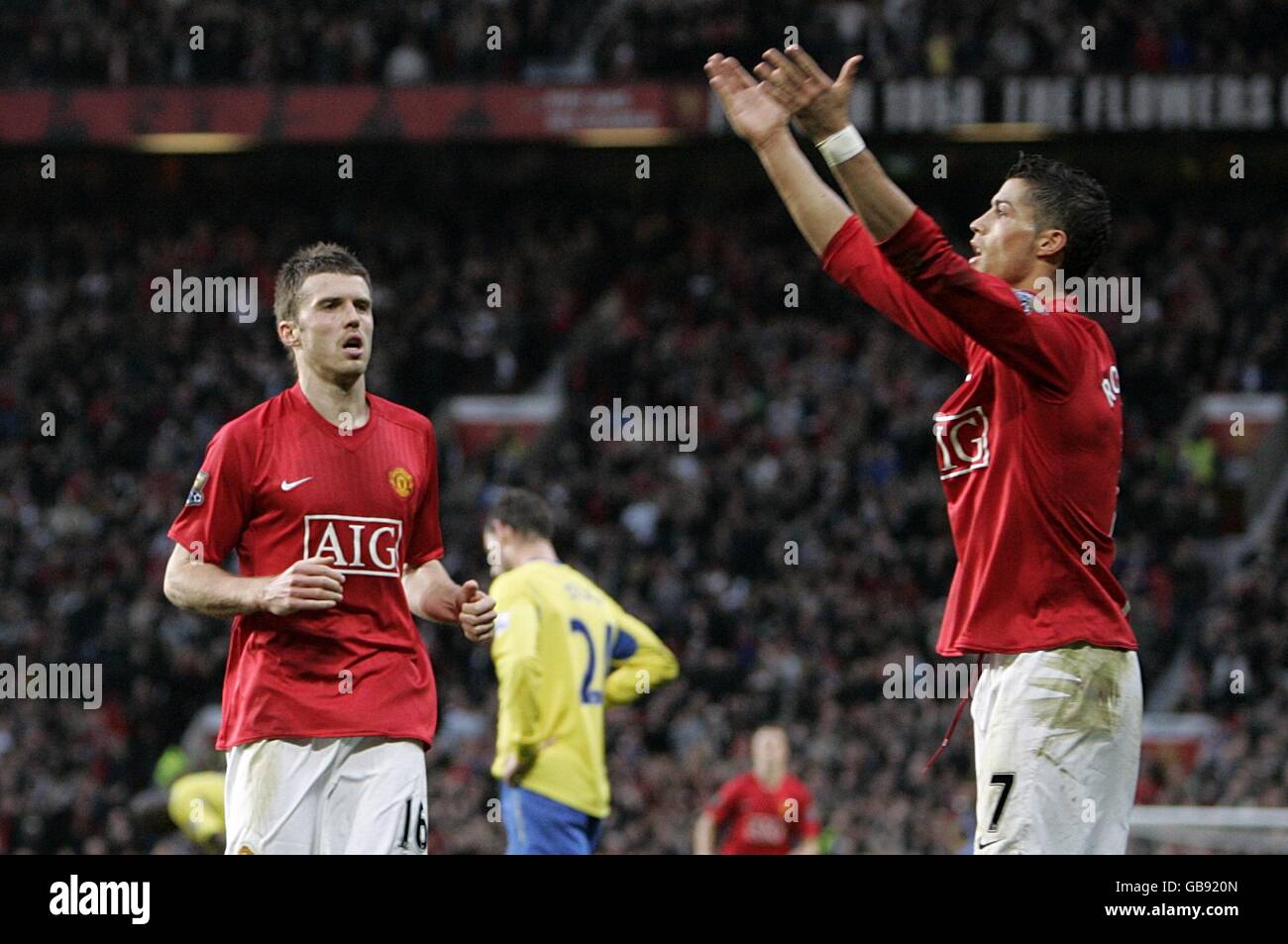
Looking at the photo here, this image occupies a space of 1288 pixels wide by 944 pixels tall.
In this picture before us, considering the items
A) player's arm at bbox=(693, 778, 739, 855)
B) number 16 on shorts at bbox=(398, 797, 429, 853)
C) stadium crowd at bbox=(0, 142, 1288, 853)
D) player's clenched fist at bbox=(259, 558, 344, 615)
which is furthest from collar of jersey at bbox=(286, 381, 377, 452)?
stadium crowd at bbox=(0, 142, 1288, 853)

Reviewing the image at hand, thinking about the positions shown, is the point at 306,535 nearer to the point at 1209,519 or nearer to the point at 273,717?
the point at 273,717

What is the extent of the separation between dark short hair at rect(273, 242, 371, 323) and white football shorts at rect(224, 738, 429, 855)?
4.20 feet

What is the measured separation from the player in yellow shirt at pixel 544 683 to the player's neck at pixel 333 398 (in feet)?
8.86

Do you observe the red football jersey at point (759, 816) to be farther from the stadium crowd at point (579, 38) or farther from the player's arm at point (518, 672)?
the stadium crowd at point (579, 38)

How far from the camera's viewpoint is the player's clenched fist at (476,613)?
209 inches

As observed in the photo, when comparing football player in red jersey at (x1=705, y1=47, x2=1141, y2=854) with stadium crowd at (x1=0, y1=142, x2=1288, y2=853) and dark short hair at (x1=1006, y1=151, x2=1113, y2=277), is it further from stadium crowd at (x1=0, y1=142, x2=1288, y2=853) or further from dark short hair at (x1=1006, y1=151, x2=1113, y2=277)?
stadium crowd at (x1=0, y1=142, x2=1288, y2=853)

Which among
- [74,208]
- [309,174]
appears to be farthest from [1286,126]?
[74,208]

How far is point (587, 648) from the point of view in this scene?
329 inches

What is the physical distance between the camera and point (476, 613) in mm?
5312

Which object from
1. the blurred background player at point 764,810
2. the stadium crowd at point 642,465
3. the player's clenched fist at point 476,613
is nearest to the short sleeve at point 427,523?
the player's clenched fist at point 476,613

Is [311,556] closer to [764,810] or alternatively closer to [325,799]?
[325,799]

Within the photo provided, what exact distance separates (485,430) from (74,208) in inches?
289

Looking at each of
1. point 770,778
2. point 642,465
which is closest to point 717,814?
point 770,778
